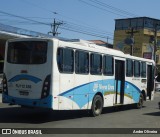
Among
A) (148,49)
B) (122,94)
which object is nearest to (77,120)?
(122,94)

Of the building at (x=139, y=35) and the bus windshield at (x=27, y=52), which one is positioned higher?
the building at (x=139, y=35)

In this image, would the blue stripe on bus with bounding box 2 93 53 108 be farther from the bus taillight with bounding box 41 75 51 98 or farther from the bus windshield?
the bus windshield

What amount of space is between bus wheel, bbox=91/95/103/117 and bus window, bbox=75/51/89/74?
4.59ft

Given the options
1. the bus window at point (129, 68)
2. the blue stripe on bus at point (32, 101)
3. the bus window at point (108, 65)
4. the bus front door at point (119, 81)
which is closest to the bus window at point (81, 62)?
the bus window at point (108, 65)

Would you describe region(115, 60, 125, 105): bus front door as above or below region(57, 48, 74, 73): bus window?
below

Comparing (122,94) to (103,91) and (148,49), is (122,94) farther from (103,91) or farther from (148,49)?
(148,49)

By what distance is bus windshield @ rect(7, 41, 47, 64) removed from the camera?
13.8 metres

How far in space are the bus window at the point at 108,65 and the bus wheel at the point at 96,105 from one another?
1206mm

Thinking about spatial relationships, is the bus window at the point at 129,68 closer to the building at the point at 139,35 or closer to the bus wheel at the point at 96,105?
the bus wheel at the point at 96,105

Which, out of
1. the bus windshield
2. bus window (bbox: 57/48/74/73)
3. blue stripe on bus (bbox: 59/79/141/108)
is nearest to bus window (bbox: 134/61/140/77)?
blue stripe on bus (bbox: 59/79/141/108)

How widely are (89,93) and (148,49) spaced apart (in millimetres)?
71014

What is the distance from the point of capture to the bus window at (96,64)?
16044 mm

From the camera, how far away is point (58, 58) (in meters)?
13.8

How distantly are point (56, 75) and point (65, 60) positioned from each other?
81cm
